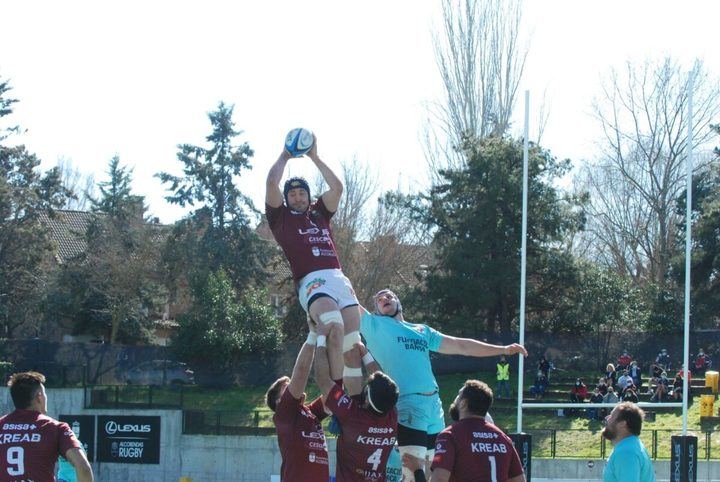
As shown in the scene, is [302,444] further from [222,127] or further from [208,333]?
[222,127]

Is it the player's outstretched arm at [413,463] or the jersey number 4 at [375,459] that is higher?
the jersey number 4 at [375,459]

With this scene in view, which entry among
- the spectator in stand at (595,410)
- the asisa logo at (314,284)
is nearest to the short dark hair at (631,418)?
the asisa logo at (314,284)

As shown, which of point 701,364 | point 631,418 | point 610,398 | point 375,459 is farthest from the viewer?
point 701,364

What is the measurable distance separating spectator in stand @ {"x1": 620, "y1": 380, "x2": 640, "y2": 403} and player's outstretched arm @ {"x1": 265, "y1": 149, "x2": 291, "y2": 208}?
18609mm

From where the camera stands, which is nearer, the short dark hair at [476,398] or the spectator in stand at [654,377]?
the short dark hair at [476,398]

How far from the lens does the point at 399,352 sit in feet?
28.2

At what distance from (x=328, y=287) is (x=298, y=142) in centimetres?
115

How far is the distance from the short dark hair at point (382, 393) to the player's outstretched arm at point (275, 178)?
2065 mm

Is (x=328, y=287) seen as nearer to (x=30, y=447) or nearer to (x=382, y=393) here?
(x=382, y=393)

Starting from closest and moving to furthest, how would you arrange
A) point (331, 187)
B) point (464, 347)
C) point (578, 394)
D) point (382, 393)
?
1. point (382, 393)
2. point (331, 187)
3. point (464, 347)
4. point (578, 394)

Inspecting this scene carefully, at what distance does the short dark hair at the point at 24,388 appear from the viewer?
7.16 metres

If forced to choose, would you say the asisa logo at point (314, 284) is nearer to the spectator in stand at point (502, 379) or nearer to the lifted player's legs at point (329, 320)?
the lifted player's legs at point (329, 320)

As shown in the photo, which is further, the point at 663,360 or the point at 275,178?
the point at 663,360

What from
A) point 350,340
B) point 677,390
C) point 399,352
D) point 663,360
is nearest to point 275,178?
point 350,340
